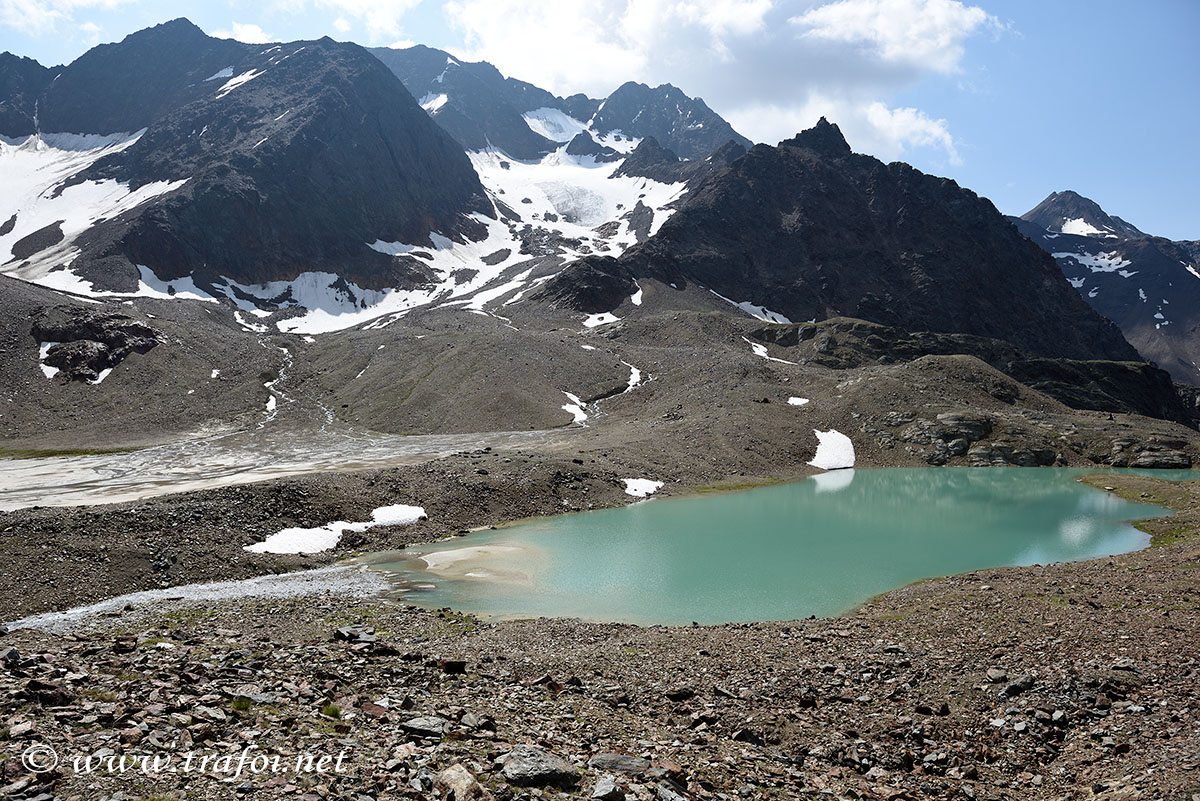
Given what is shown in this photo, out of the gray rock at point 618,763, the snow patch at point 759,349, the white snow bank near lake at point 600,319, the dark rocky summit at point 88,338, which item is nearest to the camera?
the gray rock at point 618,763

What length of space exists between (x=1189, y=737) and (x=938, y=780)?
6126mm

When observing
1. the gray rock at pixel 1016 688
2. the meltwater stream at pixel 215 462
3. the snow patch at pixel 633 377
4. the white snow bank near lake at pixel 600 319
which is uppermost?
the white snow bank near lake at pixel 600 319

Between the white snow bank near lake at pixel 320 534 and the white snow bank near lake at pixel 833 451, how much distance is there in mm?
56998

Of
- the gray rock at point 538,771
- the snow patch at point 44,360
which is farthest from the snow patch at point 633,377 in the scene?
the gray rock at point 538,771

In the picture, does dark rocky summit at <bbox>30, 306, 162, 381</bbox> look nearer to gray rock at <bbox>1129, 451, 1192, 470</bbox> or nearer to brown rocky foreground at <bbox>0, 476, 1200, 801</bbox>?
brown rocky foreground at <bbox>0, 476, 1200, 801</bbox>

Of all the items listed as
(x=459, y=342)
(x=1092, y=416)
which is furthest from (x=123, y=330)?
(x=1092, y=416)

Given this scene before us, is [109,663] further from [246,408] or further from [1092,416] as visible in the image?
[1092,416]

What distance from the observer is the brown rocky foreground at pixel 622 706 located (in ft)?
42.2

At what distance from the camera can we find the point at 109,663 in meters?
18.4

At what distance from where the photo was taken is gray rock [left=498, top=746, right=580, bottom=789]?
1281 cm

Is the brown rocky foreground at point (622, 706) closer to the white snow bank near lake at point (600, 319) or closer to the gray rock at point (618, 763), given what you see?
the gray rock at point (618, 763)

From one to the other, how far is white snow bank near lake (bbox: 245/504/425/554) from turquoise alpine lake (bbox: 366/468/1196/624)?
4.74 m

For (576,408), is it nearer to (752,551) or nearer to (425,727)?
(752,551)

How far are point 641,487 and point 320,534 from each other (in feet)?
105
